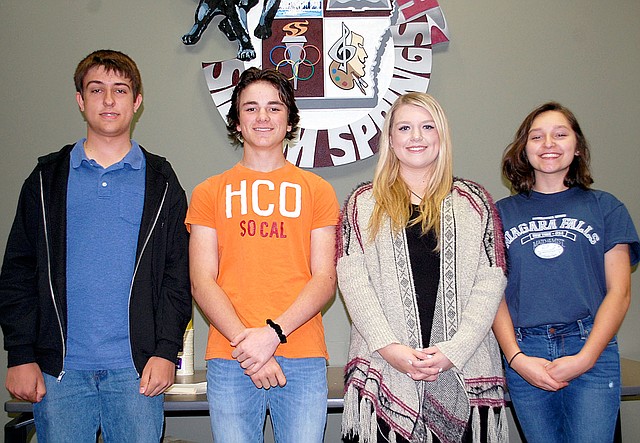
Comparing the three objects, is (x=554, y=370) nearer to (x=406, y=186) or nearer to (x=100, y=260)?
(x=406, y=186)

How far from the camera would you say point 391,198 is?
1.79 meters

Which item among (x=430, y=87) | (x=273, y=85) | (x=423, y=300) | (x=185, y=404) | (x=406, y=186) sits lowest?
(x=185, y=404)

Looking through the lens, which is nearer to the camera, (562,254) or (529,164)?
(562,254)

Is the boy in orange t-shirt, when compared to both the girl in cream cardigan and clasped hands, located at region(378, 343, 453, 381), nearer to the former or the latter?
the girl in cream cardigan

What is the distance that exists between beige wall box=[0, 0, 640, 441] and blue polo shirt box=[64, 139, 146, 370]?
2.92ft

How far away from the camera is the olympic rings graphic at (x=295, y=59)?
A: 264cm

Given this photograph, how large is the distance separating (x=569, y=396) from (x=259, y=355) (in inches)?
35.5

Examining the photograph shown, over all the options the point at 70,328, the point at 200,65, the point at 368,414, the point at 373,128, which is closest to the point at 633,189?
the point at 373,128

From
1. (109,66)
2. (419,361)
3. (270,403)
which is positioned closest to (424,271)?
(419,361)

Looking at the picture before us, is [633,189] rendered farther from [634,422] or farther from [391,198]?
[391,198]

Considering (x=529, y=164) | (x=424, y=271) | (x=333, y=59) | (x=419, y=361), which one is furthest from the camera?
(x=333, y=59)

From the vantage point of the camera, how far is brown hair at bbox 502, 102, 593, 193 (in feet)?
6.41

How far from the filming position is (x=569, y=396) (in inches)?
70.3

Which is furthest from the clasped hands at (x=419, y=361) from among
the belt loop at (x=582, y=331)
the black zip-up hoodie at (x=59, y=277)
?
the black zip-up hoodie at (x=59, y=277)
